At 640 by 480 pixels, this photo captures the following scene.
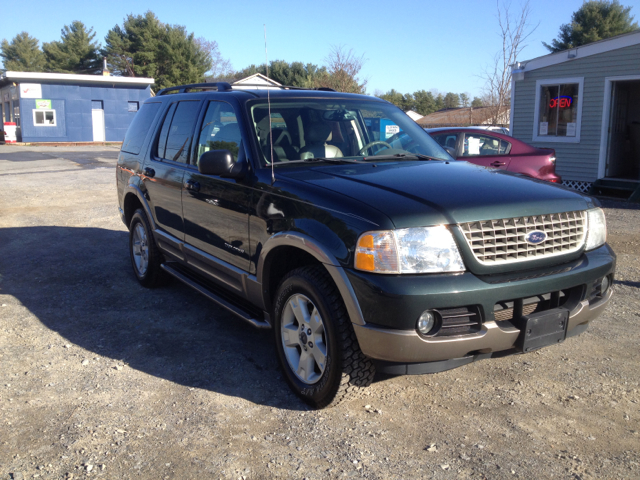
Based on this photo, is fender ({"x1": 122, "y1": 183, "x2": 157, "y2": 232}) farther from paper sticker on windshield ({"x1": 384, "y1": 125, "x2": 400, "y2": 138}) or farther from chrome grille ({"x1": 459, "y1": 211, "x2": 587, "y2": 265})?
chrome grille ({"x1": 459, "y1": 211, "x2": 587, "y2": 265})

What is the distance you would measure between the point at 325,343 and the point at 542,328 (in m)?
1.21

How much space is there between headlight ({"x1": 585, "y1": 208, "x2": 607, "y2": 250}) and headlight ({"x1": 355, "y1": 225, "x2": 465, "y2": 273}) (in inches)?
42.2

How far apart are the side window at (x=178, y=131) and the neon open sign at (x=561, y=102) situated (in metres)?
12.3

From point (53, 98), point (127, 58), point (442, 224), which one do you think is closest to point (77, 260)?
point (442, 224)

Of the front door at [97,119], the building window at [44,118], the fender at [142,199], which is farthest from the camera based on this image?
the front door at [97,119]

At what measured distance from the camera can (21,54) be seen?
7981 cm

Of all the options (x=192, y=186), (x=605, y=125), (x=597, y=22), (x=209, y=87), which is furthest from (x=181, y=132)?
(x=597, y=22)

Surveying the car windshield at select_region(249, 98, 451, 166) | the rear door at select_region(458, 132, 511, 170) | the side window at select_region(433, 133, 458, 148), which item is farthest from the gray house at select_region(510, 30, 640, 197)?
the car windshield at select_region(249, 98, 451, 166)

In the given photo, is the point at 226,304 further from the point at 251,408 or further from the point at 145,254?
the point at 145,254

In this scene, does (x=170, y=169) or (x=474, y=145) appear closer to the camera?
(x=170, y=169)

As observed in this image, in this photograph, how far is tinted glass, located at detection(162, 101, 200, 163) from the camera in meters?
5.02

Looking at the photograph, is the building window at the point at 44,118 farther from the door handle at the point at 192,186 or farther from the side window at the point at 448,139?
the door handle at the point at 192,186

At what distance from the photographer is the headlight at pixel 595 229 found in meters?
3.56

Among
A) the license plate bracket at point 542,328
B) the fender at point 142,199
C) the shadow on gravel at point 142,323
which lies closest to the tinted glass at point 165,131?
the fender at point 142,199
